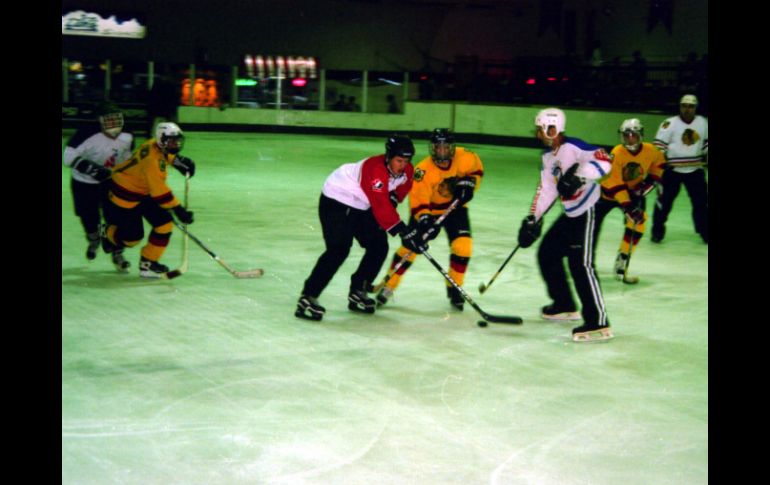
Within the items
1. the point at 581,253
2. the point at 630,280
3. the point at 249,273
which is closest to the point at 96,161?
the point at 249,273

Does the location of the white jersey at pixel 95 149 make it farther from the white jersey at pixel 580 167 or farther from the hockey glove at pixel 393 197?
the white jersey at pixel 580 167

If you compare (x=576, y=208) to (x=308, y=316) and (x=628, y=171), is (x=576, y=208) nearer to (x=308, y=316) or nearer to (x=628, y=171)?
(x=308, y=316)

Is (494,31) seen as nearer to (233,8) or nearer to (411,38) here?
(411,38)

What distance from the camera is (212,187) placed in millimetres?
11961

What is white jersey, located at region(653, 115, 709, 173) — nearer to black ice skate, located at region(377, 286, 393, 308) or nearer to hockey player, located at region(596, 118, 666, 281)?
hockey player, located at region(596, 118, 666, 281)

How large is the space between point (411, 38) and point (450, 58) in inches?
47.2

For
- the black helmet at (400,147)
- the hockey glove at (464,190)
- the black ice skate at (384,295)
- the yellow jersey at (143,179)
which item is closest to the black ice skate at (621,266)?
the hockey glove at (464,190)

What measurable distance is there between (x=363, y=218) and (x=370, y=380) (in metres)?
1.50

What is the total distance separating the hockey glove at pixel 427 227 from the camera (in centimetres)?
588

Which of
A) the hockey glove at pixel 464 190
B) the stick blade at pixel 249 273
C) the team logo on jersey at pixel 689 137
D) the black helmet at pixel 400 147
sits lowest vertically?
the stick blade at pixel 249 273

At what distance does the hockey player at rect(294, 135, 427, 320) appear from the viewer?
5.44m
